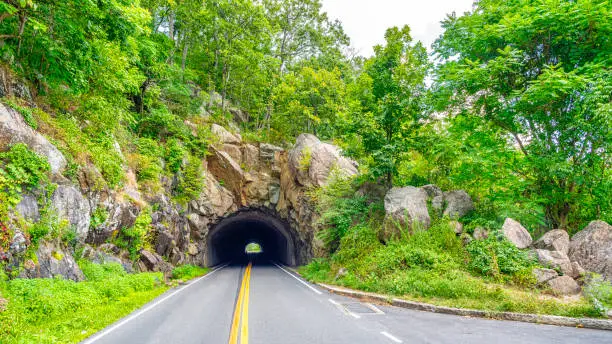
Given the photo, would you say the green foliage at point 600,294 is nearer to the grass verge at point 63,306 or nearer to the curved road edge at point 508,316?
the curved road edge at point 508,316

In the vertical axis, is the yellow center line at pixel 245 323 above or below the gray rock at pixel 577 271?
below

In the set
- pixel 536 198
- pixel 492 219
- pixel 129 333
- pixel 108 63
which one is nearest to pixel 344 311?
pixel 129 333

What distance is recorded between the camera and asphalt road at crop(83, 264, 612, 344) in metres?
6.29

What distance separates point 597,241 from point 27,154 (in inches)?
719

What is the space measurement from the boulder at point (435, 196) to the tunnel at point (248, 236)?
1696 cm

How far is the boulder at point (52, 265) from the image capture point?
8.44 metres

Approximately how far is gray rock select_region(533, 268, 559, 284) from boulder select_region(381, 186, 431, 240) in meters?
4.46

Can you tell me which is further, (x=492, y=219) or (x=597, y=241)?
(x=492, y=219)

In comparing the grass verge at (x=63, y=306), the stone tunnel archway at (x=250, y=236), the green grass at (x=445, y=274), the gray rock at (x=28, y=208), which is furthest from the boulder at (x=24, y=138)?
the stone tunnel archway at (x=250, y=236)

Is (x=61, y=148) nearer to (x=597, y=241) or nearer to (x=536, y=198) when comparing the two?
(x=536, y=198)

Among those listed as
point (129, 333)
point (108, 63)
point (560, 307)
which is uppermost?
point (108, 63)

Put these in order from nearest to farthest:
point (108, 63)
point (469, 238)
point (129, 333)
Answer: point (129, 333)
point (469, 238)
point (108, 63)

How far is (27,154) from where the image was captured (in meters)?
9.42

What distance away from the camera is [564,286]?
9.70m
